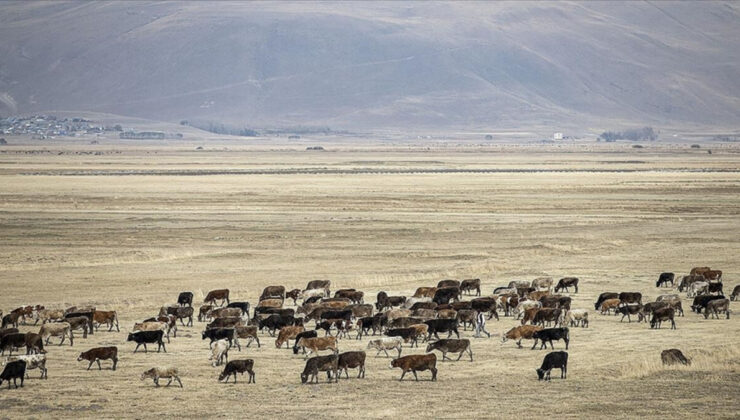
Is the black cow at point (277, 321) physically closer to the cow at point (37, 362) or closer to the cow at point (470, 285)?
the cow at point (37, 362)

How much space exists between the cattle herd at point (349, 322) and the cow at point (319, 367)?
0.02 metres

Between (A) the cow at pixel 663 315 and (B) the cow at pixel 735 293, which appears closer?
(A) the cow at pixel 663 315

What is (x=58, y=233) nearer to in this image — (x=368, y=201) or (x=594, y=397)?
(x=368, y=201)

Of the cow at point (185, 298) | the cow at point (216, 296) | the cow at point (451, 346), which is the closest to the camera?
the cow at point (451, 346)

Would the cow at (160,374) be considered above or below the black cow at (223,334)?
below

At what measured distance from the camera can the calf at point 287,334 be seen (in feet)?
75.4

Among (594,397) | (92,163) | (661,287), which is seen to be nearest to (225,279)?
(661,287)

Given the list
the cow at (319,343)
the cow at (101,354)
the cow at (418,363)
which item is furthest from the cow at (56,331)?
the cow at (418,363)

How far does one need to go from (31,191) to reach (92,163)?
1913 inches

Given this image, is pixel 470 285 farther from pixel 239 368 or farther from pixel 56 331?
pixel 239 368

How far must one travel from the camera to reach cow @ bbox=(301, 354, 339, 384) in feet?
64.5

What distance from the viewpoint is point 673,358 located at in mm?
20891

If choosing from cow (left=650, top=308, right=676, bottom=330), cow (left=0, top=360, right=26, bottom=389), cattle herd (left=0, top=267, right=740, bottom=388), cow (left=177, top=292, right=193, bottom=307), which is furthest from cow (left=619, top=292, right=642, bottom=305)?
cow (left=0, top=360, right=26, bottom=389)

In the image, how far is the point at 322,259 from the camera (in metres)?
39.6
